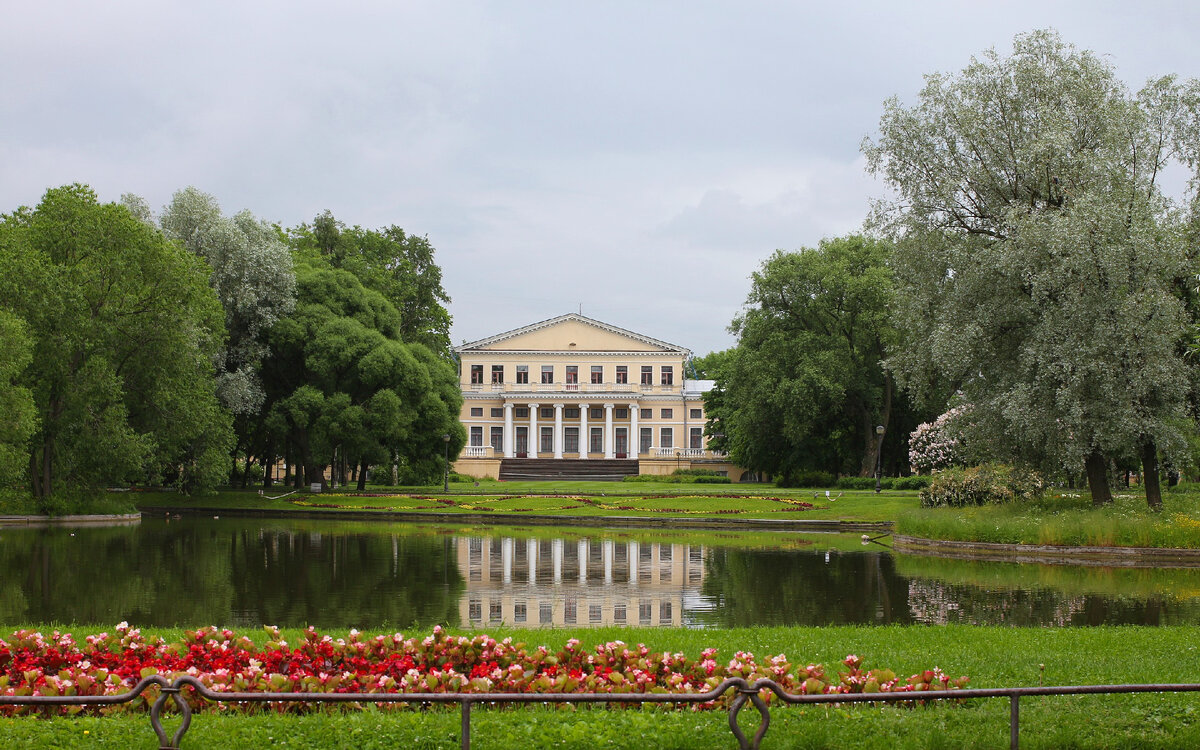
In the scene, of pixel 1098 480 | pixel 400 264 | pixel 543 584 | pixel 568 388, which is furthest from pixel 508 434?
pixel 543 584

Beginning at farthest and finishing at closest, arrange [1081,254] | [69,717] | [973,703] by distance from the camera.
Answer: [1081,254], [973,703], [69,717]

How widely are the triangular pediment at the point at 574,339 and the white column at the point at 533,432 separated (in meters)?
4.81

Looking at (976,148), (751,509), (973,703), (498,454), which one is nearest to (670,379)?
(498,454)

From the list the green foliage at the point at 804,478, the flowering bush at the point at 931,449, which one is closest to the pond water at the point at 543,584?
the flowering bush at the point at 931,449

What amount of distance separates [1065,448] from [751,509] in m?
12.6

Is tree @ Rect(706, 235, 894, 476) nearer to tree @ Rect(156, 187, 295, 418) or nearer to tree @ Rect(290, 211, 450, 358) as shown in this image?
tree @ Rect(290, 211, 450, 358)

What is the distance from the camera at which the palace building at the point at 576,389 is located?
78688 millimetres

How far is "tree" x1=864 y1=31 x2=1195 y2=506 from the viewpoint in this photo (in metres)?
23.3

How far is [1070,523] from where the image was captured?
77.3ft

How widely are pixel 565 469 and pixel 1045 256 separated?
46.9 m

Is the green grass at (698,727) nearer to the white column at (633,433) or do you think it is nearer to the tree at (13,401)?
the tree at (13,401)

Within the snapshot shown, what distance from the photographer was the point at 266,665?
27.8 feet

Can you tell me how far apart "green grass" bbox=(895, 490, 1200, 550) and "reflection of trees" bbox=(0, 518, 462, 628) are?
1218cm

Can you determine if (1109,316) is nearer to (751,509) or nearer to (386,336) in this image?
(751,509)
